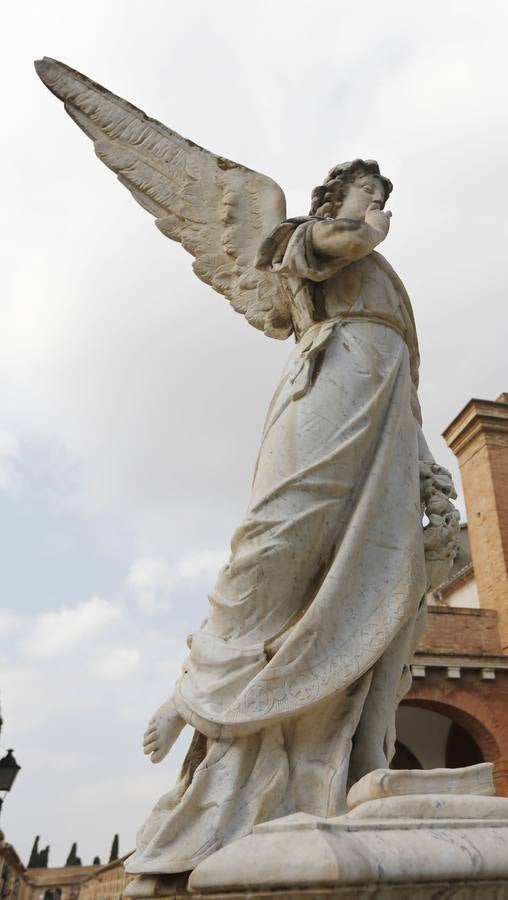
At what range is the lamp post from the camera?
6562mm

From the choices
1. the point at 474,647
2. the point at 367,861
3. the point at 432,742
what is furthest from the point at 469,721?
the point at 367,861

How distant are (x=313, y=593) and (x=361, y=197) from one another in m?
1.58

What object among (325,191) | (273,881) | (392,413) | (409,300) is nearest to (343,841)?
(273,881)

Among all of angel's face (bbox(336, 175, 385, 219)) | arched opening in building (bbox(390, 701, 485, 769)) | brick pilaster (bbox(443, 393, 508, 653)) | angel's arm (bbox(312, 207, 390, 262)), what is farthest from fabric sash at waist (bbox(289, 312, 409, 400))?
arched opening in building (bbox(390, 701, 485, 769))

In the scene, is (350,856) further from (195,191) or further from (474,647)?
(474,647)

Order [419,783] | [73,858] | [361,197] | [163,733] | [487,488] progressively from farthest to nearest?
[73,858], [487,488], [361,197], [163,733], [419,783]

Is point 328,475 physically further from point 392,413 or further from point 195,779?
point 195,779

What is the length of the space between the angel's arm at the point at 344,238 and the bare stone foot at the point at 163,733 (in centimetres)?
156

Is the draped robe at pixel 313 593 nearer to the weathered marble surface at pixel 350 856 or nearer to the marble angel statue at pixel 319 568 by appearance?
the marble angel statue at pixel 319 568

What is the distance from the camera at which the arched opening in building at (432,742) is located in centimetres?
1475

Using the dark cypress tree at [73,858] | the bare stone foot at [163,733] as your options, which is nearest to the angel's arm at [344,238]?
the bare stone foot at [163,733]

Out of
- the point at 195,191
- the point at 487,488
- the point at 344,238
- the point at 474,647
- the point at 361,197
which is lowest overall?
the point at 344,238

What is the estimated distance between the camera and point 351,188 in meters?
2.98

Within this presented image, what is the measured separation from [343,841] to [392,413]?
1.54 meters
